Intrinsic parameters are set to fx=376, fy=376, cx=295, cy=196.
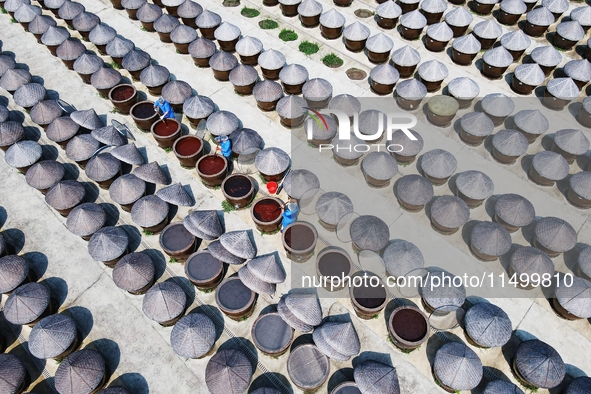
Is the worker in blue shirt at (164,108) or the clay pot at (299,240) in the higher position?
the worker in blue shirt at (164,108)

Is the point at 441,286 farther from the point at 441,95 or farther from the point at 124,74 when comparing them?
the point at 124,74

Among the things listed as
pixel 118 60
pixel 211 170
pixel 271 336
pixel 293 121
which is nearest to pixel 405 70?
pixel 293 121

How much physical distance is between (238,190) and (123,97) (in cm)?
926

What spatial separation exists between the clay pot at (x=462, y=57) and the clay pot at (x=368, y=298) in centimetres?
1558

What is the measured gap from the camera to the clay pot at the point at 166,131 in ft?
61.2

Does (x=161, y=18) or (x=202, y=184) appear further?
(x=161, y=18)

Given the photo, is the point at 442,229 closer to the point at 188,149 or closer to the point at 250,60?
the point at 188,149

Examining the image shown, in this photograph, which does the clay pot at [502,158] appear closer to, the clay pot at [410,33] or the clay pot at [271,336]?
the clay pot at [410,33]

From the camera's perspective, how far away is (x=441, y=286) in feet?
45.3

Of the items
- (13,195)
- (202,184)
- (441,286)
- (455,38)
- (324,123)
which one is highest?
(455,38)

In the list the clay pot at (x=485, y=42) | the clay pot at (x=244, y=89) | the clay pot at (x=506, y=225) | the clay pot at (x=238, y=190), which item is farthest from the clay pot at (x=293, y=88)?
the clay pot at (x=485, y=42)

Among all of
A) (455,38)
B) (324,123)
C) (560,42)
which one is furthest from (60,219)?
(560,42)

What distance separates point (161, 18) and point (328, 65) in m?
11.0

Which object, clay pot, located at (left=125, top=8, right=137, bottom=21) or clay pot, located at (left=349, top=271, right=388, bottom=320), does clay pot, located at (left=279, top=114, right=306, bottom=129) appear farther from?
clay pot, located at (left=125, top=8, right=137, bottom=21)
